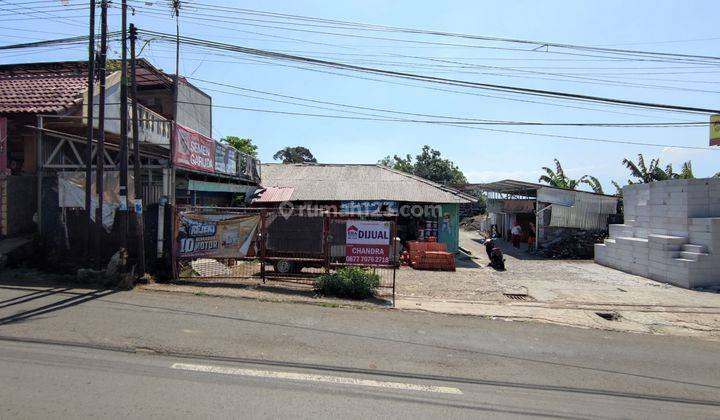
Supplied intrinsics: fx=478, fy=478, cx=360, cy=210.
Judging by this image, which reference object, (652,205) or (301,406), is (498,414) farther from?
(652,205)

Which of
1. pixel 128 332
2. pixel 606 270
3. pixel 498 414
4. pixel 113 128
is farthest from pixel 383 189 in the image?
pixel 498 414

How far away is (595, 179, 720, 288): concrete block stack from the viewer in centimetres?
1545

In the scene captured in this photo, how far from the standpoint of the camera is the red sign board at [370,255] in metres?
12.0

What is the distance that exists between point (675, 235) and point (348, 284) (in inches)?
517

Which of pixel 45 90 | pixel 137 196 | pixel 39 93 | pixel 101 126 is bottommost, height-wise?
pixel 137 196

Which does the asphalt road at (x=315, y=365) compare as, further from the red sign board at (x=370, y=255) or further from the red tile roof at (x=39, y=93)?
the red tile roof at (x=39, y=93)

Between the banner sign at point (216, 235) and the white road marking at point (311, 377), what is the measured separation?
7.02 metres

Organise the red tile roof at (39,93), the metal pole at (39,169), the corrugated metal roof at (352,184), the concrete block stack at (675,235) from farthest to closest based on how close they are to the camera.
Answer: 1. the corrugated metal roof at (352,184)
2. the concrete block stack at (675,235)
3. the red tile roof at (39,93)
4. the metal pole at (39,169)

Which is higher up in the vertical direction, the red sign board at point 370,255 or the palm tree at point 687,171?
the palm tree at point 687,171

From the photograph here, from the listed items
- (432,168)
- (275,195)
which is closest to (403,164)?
(432,168)

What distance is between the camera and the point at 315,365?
610cm

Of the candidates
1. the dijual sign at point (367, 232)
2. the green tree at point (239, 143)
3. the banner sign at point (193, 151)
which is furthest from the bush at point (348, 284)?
the green tree at point (239, 143)

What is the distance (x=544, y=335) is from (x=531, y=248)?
19.8 m

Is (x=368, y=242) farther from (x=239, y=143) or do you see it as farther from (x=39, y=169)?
(x=239, y=143)
